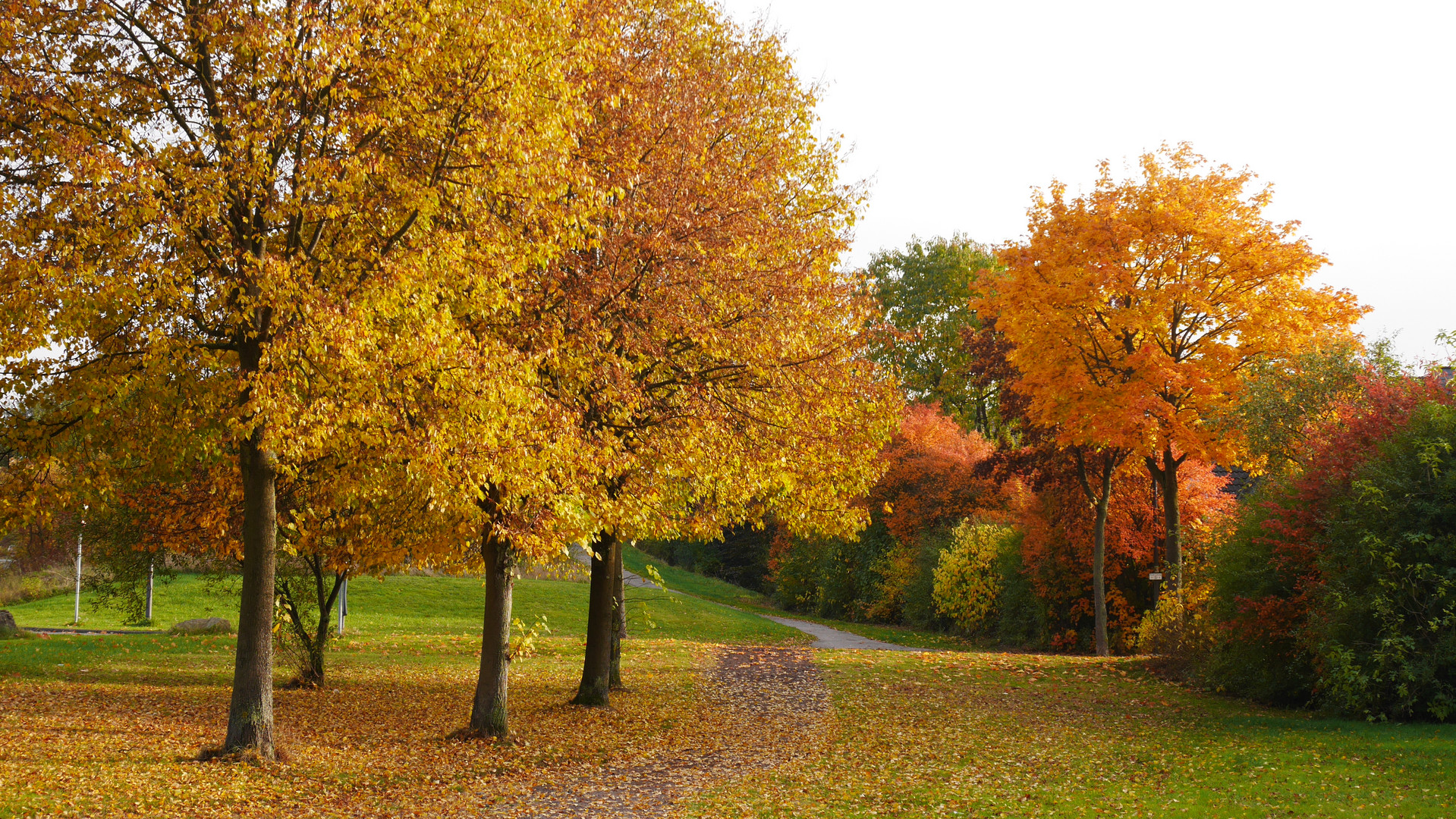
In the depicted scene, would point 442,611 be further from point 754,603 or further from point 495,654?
point 495,654

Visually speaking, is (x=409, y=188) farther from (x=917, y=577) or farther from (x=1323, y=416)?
(x=917, y=577)

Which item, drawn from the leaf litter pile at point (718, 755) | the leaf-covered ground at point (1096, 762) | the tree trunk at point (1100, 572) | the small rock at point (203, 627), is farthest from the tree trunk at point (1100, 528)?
the small rock at point (203, 627)

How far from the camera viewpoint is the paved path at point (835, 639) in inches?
1093

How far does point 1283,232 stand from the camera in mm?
20391

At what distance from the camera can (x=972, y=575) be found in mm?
32031

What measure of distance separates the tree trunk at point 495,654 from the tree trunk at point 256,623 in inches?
106

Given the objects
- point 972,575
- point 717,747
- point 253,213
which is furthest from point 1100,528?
point 253,213

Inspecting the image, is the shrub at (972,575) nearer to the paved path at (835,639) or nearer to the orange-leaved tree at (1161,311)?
the paved path at (835,639)

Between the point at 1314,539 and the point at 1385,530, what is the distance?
1.22 m

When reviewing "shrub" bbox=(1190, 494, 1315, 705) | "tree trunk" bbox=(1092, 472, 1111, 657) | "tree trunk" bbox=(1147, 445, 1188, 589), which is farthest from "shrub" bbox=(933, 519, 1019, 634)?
"shrub" bbox=(1190, 494, 1315, 705)

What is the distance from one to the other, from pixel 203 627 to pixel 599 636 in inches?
645

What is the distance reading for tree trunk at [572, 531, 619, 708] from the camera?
51.5 ft

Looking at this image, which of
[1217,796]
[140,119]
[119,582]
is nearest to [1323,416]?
[1217,796]

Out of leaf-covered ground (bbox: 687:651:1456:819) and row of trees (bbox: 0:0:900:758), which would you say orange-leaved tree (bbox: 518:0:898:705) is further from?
leaf-covered ground (bbox: 687:651:1456:819)
